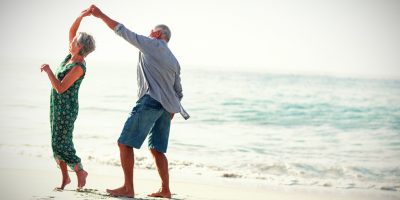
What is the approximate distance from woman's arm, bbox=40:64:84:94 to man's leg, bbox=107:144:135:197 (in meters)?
0.70

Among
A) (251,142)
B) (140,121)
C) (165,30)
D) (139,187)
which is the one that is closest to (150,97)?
(140,121)

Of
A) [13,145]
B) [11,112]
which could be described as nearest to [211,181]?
[13,145]

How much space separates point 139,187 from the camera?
545cm

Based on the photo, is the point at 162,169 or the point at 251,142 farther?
the point at 251,142

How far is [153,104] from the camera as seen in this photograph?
4.39 metres

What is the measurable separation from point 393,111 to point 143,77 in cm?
1935

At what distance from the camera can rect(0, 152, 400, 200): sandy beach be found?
452 cm

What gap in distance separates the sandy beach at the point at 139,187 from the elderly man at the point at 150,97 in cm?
46

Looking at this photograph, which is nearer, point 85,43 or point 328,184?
point 85,43

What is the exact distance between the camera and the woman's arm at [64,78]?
4055 mm

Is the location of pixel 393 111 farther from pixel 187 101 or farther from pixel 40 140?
pixel 40 140

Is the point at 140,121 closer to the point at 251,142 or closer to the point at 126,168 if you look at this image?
the point at 126,168

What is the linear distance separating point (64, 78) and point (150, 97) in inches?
29.4

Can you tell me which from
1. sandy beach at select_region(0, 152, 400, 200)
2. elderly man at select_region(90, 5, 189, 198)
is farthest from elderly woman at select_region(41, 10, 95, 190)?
sandy beach at select_region(0, 152, 400, 200)
